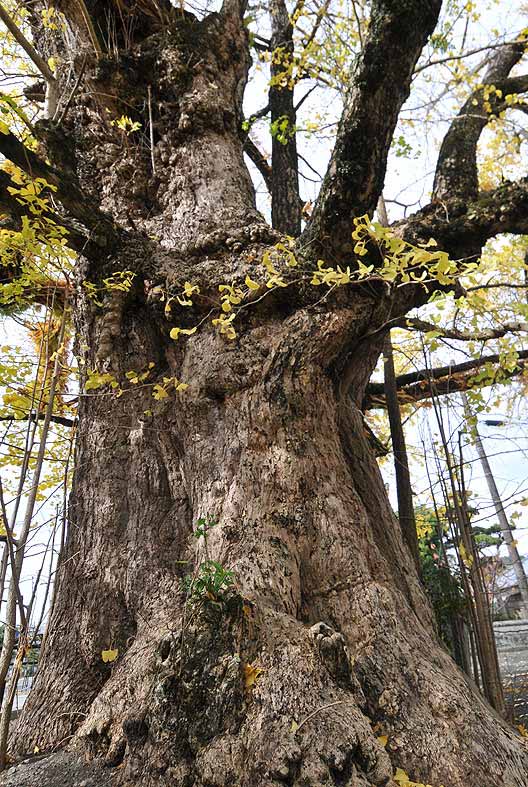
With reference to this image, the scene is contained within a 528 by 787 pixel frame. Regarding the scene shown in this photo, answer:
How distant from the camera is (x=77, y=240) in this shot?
2.84 meters

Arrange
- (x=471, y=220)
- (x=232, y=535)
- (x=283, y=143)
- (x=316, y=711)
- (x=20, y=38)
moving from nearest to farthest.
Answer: (x=316, y=711) < (x=232, y=535) < (x=20, y=38) < (x=471, y=220) < (x=283, y=143)

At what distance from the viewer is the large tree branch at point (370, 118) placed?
2.13m

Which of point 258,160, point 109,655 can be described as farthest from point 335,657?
point 258,160

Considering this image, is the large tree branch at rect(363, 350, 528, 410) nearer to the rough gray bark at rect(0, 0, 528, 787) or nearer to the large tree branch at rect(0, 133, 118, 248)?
the rough gray bark at rect(0, 0, 528, 787)

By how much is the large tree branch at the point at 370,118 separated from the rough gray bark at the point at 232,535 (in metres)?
0.01

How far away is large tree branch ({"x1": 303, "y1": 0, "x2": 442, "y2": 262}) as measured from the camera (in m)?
2.13

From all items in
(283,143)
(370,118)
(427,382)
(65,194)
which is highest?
(283,143)

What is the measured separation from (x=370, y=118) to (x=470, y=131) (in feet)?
3.72

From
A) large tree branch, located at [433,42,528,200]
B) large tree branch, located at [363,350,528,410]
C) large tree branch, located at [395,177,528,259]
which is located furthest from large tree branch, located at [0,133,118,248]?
large tree branch, located at [363,350,528,410]

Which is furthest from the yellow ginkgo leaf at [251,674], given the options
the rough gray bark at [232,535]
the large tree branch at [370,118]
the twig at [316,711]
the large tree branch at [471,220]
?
the large tree branch at [471,220]

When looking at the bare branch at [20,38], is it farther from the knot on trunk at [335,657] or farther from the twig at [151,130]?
the knot on trunk at [335,657]

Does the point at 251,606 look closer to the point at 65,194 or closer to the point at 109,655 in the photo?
the point at 109,655

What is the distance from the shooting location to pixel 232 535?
213 centimetres

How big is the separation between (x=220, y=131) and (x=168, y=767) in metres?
A: 3.89
